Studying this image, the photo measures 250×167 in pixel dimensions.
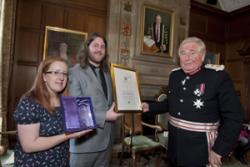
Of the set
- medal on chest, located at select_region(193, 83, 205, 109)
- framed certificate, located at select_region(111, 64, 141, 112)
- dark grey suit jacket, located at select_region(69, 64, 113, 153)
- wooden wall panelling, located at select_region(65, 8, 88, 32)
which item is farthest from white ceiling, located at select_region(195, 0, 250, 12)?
dark grey suit jacket, located at select_region(69, 64, 113, 153)

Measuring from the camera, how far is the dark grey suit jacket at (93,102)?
1.77 metres

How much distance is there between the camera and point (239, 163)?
460 centimetres

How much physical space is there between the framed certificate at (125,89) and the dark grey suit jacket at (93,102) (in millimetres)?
120

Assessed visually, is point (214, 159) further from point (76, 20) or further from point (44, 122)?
point (76, 20)

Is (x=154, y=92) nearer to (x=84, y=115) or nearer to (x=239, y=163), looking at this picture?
(x=239, y=163)

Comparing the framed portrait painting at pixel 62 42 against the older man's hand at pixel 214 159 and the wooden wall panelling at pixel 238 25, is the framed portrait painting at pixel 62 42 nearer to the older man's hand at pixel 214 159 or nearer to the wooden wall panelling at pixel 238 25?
the older man's hand at pixel 214 159

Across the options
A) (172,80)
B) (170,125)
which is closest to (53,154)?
(170,125)

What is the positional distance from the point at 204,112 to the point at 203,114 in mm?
17

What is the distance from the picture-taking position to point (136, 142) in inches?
145

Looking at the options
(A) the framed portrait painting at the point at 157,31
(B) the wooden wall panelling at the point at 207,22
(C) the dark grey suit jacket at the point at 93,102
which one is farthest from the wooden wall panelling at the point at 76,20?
(C) the dark grey suit jacket at the point at 93,102

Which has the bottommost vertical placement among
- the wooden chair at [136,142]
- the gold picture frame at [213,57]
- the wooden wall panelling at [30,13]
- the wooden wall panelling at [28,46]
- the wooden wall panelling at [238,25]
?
the wooden chair at [136,142]

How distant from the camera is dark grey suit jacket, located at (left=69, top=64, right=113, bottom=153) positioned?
177cm

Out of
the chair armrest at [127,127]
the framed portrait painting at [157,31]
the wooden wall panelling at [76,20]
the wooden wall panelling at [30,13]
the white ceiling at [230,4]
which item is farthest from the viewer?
the white ceiling at [230,4]

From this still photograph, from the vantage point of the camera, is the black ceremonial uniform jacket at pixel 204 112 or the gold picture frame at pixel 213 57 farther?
the gold picture frame at pixel 213 57
